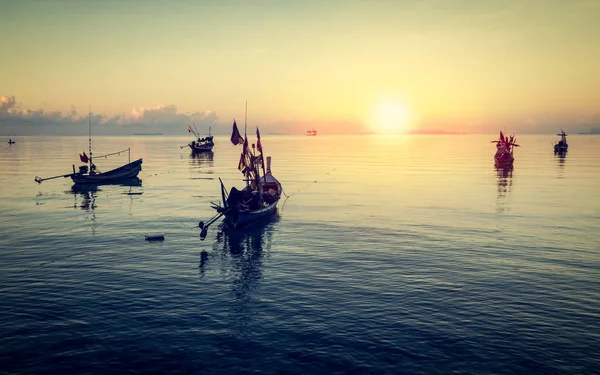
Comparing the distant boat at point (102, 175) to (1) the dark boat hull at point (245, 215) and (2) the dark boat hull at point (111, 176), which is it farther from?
(1) the dark boat hull at point (245, 215)

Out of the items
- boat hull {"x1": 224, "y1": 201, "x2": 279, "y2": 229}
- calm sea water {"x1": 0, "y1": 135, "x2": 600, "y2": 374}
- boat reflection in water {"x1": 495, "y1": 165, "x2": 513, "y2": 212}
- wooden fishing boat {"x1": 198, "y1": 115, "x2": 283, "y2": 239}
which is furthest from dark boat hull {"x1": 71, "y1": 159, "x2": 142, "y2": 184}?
boat reflection in water {"x1": 495, "y1": 165, "x2": 513, "y2": 212}

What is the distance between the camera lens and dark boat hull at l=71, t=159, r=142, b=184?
88.3m

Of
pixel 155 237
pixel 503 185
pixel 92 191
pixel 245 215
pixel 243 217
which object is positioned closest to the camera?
pixel 155 237

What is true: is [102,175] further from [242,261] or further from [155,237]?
[242,261]

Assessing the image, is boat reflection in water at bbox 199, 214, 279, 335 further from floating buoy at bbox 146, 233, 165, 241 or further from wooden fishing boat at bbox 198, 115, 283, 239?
floating buoy at bbox 146, 233, 165, 241

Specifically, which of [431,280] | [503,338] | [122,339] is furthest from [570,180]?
[122,339]

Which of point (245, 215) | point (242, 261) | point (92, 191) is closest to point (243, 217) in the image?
point (245, 215)

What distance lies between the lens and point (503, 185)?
9056 centimetres

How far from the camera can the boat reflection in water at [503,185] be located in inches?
2621

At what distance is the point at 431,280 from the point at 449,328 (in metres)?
8.27

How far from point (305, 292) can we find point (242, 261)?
10097mm

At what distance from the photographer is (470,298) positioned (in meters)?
29.5

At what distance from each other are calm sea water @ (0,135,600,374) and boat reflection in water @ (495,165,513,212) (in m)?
4.17

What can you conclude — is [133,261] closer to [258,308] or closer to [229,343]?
[258,308]
